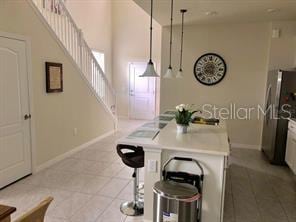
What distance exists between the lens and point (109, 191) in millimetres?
3275

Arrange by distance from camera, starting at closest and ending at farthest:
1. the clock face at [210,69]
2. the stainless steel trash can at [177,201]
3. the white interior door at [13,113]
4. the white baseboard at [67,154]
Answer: the stainless steel trash can at [177,201] < the white interior door at [13,113] < the white baseboard at [67,154] < the clock face at [210,69]

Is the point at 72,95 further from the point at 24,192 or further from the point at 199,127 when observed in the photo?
the point at 199,127

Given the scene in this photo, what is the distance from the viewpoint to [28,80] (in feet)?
12.0

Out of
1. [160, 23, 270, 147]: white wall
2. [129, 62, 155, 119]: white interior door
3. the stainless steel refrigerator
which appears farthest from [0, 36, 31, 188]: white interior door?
[129, 62, 155, 119]: white interior door

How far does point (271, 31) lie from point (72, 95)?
419cm

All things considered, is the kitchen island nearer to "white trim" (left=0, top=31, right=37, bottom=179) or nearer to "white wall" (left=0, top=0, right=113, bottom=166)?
"white trim" (left=0, top=31, right=37, bottom=179)

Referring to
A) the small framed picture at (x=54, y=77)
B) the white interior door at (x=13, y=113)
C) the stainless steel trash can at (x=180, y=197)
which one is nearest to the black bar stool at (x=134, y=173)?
the stainless steel trash can at (x=180, y=197)

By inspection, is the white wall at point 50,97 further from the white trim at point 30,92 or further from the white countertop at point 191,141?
the white countertop at point 191,141

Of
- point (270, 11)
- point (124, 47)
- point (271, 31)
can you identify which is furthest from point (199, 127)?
point (124, 47)

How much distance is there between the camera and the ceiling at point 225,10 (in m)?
3.74

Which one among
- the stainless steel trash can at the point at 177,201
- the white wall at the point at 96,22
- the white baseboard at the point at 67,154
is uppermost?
the white wall at the point at 96,22

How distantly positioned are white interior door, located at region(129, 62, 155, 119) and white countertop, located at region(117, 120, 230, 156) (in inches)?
213

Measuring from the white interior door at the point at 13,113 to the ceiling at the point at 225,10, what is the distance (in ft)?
6.51

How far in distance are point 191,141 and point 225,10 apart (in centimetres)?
271
